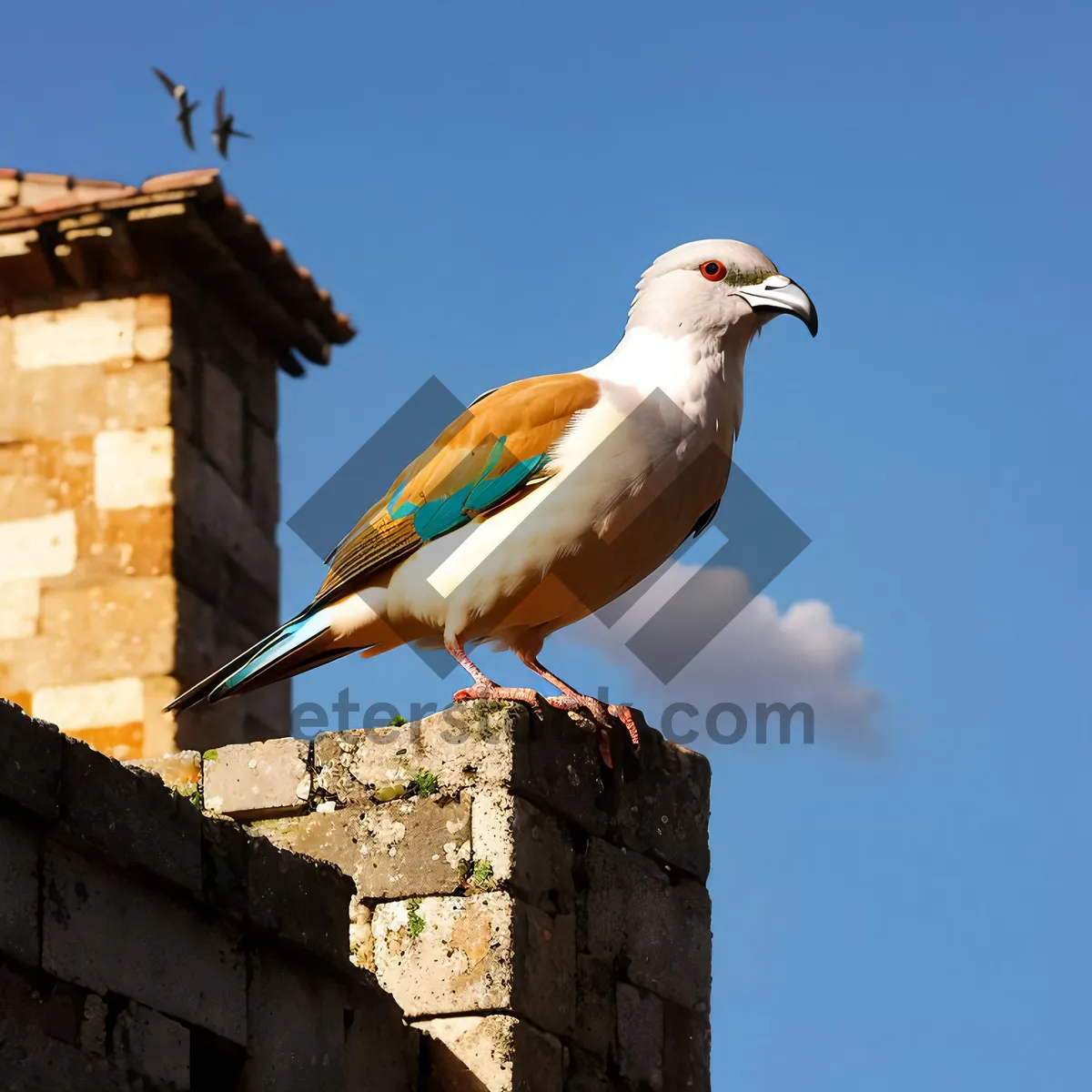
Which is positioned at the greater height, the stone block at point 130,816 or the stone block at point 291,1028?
the stone block at point 130,816

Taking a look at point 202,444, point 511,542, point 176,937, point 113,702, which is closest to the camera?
point 176,937

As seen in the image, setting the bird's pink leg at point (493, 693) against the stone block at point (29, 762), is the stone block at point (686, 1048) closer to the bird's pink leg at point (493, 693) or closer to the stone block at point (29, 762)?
the bird's pink leg at point (493, 693)

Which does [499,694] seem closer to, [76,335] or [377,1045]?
[377,1045]

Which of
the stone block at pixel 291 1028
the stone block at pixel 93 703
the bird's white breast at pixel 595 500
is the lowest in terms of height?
the stone block at pixel 291 1028

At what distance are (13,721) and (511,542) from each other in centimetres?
205

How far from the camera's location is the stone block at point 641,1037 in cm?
635

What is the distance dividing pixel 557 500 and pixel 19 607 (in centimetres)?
542

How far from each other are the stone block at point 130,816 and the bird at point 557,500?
1.33m

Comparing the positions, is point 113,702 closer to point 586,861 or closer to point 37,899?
point 586,861

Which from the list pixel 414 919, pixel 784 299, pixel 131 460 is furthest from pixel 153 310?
pixel 414 919

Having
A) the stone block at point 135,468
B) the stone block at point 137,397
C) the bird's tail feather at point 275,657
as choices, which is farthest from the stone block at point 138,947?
the stone block at point 137,397

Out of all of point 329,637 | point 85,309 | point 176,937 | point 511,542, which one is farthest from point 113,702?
point 176,937

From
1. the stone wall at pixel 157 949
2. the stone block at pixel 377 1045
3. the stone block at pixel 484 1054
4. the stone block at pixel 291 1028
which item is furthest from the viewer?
the stone block at pixel 484 1054

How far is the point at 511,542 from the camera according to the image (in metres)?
6.21
